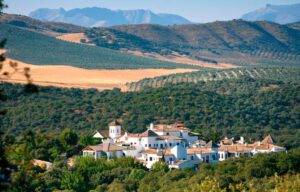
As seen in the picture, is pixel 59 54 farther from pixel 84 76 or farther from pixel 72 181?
pixel 72 181

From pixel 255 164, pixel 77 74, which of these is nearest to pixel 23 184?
pixel 255 164

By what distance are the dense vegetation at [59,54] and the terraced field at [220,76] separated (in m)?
23.9

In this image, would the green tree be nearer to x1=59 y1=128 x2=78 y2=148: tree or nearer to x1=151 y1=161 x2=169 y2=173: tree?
x1=151 y1=161 x2=169 y2=173: tree

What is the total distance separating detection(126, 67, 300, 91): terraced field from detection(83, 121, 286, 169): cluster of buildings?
45.2 metres

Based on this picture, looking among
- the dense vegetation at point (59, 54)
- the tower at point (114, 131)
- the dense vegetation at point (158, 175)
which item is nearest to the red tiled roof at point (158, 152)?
the dense vegetation at point (158, 175)

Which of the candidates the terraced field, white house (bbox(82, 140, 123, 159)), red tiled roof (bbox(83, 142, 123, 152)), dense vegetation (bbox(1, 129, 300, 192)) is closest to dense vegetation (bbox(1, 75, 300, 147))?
the terraced field

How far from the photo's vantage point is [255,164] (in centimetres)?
5162

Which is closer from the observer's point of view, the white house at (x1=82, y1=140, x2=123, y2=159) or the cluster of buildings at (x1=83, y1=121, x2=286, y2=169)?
the cluster of buildings at (x1=83, y1=121, x2=286, y2=169)

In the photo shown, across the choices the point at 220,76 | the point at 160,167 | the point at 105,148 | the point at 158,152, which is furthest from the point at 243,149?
the point at 220,76

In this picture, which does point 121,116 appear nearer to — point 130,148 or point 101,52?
point 130,148

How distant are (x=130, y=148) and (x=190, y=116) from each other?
84.4ft

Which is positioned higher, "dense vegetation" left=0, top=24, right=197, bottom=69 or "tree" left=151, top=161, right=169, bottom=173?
"dense vegetation" left=0, top=24, right=197, bottom=69

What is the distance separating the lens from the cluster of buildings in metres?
57.3

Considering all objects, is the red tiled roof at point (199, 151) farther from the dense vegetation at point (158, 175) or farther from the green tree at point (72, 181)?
the green tree at point (72, 181)
